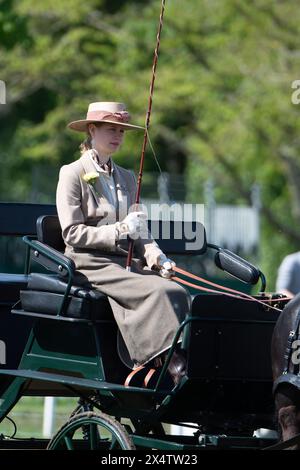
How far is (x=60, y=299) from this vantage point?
608 cm

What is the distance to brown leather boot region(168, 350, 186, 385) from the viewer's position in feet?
19.2

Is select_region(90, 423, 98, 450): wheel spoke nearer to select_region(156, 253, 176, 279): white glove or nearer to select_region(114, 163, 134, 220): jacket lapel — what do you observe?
select_region(156, 253, 176, 279): white glove

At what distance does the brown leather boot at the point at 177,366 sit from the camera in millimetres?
5848

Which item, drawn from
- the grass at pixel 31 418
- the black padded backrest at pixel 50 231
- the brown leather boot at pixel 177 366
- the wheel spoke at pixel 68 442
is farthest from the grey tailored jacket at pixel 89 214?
the grass at pixel 31 418


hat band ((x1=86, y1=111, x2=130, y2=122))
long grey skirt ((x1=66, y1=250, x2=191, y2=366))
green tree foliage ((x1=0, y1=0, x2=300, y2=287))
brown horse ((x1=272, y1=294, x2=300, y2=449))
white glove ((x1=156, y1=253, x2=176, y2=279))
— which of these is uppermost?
green tree foliage ((x1=0, y1=0, x2=300, y2=287))

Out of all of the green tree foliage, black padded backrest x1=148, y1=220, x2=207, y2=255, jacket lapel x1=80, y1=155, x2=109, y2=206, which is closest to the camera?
jacket lapel x1=80, y1=155, x2=109, y2=206

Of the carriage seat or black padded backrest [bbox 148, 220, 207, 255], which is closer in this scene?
the carriage seat

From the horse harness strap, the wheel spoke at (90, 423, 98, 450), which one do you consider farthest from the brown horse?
the wheel spoke at (90, 423, 98, 450)

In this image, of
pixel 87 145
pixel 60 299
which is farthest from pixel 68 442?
pixel 87 145

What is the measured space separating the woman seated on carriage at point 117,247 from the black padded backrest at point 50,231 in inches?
5.2

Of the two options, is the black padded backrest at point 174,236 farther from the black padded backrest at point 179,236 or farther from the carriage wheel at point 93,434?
the carriage wheel at point 93,434

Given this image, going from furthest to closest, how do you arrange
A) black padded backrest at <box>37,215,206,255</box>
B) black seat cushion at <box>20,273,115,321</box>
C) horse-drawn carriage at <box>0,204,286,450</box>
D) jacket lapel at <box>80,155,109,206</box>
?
black padded backrest at <box>37,215,206,255</box>
jacket lapel at <box>80,155,109,206</box>
black seat cushion at <box>20,273,115,321</box>
horse-drawn carriage at <box>0,204,286,450</box>

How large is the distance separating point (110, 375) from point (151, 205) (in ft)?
29.1
